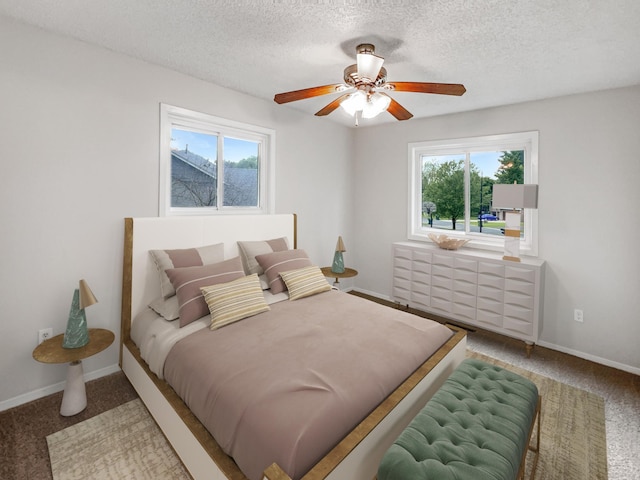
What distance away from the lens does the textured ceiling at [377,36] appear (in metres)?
1.82

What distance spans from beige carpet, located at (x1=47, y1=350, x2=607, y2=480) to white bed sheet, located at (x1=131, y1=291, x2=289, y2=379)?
1.28 feet

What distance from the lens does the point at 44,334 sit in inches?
88.8

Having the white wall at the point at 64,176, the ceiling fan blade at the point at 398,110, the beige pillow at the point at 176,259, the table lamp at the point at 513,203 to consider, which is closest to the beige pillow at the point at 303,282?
the beige pillow at the point at 176,259

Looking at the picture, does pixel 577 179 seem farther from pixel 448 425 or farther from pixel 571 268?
pixel 448 425

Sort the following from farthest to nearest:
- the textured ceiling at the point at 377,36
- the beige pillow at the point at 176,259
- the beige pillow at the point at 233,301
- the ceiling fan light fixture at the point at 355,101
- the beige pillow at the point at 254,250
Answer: the beige pillow at the point at 254,250, the beige pillow at the point at 176,259, the beige pillow at the point at 233,301, the ceiling fan light fixture at the point at 355,101, the textured ceiling at the point at 377,36

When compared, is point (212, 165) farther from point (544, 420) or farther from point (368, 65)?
point (544, 420)

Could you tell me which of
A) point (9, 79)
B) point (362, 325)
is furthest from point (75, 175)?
point (362, 325)

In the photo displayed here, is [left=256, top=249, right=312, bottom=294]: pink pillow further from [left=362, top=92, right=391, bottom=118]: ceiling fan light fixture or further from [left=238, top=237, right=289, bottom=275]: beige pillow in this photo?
[left=362, top=92, right=391, bottom=118]: ceiling fan light fixture

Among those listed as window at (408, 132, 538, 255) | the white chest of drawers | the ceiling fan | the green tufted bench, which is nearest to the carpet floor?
the white chest of drawers

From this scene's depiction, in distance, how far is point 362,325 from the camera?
87.3 inches

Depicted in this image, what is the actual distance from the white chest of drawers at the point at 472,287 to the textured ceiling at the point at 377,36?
1776 mm

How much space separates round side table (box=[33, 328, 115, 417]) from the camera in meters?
2.03

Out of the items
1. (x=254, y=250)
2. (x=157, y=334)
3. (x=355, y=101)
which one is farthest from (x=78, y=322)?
(x=355, y=101)

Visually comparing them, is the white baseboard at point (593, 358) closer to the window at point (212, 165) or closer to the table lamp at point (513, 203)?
the table lamp at point (513, 203)
